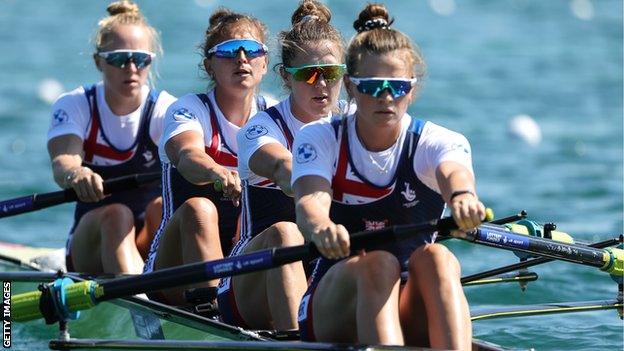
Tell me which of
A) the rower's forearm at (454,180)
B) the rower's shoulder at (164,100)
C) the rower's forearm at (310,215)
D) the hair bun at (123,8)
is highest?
the hair bun at (123,8)

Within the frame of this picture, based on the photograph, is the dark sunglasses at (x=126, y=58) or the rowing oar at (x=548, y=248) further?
the dark sunglasses at (x=126, y=58)

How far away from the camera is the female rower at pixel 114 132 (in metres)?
6.45

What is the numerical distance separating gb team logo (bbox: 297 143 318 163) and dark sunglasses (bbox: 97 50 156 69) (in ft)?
7.15

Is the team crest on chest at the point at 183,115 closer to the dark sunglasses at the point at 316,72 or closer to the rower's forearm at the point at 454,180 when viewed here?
the dark sunglasses at the point at 316,72

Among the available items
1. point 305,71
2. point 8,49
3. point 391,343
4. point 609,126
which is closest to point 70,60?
Result: point 8,49

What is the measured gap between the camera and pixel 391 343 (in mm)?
4262

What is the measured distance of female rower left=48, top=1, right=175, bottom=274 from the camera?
6.45 m

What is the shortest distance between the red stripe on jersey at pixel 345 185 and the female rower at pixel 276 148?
0.45 meters

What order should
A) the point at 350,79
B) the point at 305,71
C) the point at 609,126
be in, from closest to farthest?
the point at 350,79, the point at 305,71, the point at 609,126

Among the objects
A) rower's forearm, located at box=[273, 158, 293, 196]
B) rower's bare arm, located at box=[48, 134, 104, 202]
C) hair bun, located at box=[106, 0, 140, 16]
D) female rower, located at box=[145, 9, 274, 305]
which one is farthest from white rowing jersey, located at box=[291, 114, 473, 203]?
hair bun, located at box=[106, 0, 140, 16]

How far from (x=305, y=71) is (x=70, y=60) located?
14.9m

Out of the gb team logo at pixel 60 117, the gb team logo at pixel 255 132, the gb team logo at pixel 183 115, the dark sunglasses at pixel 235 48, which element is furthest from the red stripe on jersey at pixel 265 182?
the gb team logo at pixel 60 117

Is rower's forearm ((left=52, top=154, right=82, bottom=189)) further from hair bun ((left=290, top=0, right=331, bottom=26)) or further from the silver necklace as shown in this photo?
the silver necklace

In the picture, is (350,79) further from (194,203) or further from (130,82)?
(130,82)
